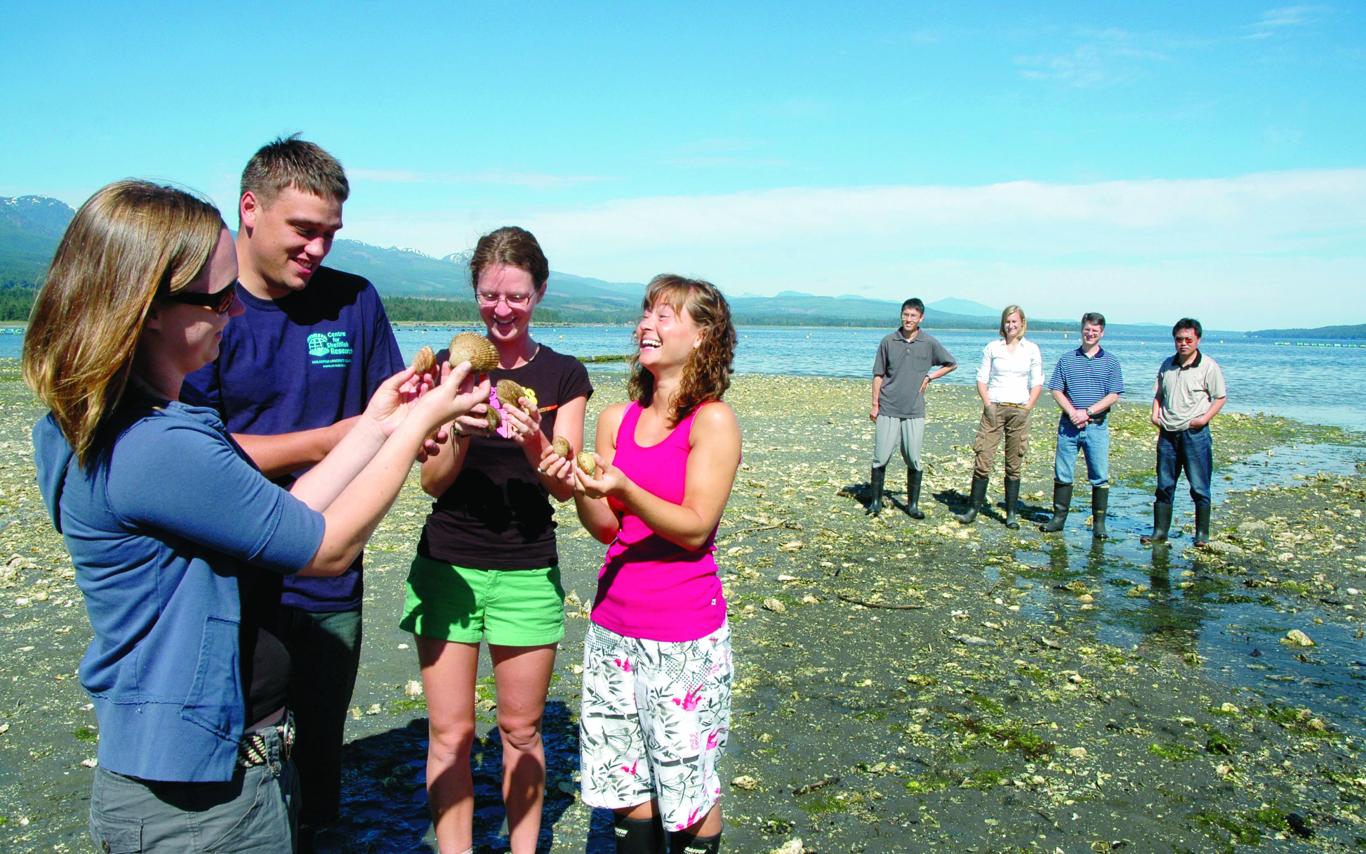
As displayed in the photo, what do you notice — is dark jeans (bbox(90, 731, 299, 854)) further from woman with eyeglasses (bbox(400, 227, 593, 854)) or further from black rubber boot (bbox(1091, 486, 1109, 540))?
black rubber boot (bbox(1091, 486, 1109, 540))

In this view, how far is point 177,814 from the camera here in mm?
2482

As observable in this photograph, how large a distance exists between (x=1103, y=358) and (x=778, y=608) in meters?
6.73

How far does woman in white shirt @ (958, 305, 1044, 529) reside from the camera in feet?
42.9

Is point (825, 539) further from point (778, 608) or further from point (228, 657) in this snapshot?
point (228, 657)

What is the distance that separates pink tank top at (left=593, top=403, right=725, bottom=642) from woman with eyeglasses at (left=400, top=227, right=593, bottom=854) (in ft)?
1.25

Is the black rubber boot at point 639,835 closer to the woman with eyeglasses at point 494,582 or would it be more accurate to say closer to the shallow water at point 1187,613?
the woman with eyeglasses at point 494,582

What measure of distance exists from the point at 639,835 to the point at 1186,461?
35.6ft

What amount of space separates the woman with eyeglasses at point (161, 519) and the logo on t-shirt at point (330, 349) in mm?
1489

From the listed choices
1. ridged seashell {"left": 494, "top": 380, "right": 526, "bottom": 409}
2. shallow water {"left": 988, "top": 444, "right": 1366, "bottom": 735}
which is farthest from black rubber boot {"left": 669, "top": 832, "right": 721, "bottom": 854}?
shallow water {"left": 988, "top": 444, "right": 1366, "bottom": 735}

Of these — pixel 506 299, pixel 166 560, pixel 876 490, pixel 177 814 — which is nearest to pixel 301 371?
pixel 506 299

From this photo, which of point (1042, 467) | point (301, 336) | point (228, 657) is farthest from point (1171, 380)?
point (228, 657)

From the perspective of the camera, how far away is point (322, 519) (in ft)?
8.33

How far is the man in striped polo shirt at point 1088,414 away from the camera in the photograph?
12.5 meters

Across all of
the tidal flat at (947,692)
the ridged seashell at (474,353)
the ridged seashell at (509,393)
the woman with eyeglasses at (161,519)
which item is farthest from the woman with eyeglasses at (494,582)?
the woman with eyeglasses at (161,519)
